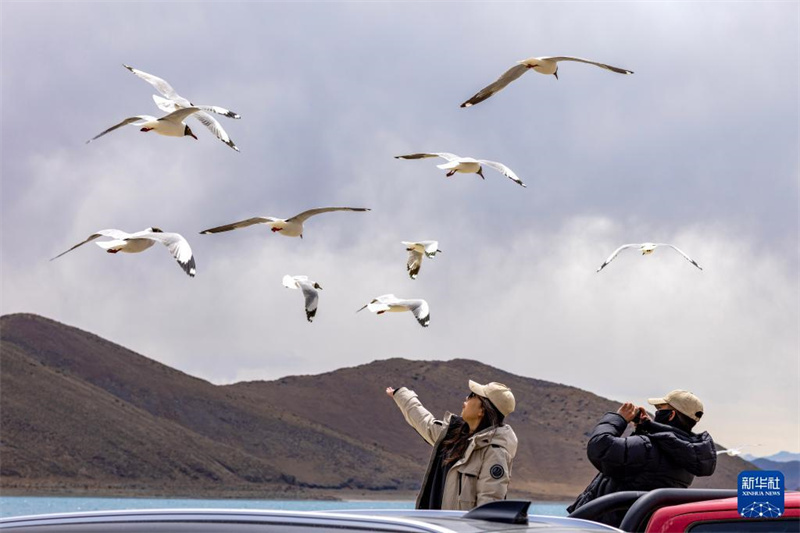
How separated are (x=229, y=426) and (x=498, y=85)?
14000 centimetres

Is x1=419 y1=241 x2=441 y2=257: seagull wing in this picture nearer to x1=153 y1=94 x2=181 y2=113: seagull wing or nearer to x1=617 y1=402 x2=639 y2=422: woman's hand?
x1=153 y1=94 x2=181 y2=113: seagull wing

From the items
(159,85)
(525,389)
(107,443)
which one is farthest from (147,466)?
(159,85)

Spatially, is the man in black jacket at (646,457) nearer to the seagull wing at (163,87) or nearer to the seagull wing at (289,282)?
the seagull wing at (289,282)

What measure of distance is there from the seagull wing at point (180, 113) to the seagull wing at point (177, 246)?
1.87m

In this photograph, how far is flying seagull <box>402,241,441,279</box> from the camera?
1515 cm

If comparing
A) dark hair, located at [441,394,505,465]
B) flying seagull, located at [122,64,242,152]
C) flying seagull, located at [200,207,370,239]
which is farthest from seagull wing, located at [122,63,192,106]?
dark hair, located at [441,394,505,465]

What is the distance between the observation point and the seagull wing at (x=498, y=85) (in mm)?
13789

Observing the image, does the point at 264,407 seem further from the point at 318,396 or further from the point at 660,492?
the point at 660,492

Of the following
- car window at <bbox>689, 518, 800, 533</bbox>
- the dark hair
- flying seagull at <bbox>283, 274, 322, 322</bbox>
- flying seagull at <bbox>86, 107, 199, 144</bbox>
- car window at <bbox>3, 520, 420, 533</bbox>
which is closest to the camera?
car window at <bbox>3, 520, 420, 533</bbox>

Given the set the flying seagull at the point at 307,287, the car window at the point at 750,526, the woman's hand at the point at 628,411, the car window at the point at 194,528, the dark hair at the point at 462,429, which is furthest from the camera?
the flying seagull at the point at 307,287

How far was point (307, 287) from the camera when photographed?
1427 cm

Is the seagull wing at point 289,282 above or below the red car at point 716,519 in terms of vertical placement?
above

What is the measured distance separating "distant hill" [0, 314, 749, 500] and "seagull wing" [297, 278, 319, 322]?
112 metres

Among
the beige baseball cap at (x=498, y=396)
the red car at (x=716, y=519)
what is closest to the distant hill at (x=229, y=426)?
the beige baseball cap at (x=498, y=396)
